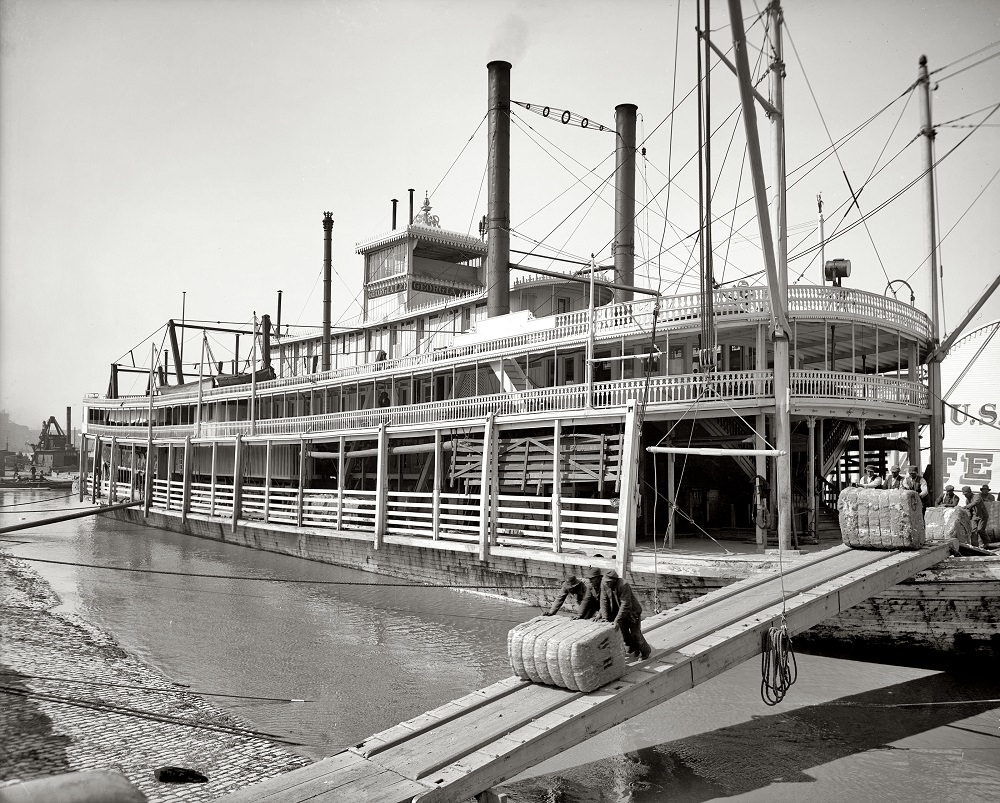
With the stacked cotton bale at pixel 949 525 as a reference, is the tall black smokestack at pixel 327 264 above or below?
above

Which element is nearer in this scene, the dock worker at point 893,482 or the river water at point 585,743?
the river water at point 585,743

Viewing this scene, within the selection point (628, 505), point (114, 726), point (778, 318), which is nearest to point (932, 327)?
point (778, 318)

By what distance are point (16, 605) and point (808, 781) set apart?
1740 cm

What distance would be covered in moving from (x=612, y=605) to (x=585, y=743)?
2276 mm

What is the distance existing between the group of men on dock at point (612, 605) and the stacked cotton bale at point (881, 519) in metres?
6.29

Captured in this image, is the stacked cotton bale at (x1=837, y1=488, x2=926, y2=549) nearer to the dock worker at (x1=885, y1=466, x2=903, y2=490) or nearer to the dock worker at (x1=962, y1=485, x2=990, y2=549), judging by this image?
the dock worker at (x1=885, y1=466, x2=903, y2=490)

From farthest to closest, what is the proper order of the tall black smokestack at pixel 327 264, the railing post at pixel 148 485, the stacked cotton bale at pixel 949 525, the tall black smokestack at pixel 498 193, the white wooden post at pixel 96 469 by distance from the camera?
1. the white wooden post at pixel 96 469
2. the tall black smokestack at pixel 327 264
3. the railing post at pixel 148 485
4. the tall black smokestack at pixel 498 193
5. the stacked cotton bale at pixel 949 525

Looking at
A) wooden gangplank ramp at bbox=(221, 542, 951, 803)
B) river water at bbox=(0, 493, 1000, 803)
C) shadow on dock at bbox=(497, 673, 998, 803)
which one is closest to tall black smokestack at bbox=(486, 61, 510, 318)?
river water at bbox=(0, 493, 1000, 803)

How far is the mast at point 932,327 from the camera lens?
18.2m

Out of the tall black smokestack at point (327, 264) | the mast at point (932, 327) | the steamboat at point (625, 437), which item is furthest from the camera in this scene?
the tall black smokestack at point (327, 264)

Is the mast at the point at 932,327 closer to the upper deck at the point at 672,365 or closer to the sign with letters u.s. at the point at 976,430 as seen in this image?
the upper deck at the point at 672,365

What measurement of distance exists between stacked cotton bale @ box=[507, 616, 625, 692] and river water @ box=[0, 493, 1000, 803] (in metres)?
1.26

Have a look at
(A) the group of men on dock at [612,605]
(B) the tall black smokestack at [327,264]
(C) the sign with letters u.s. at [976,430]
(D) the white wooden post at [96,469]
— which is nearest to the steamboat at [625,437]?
(A) the group of men on dock at [612,605]

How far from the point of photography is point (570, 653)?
25.2ft
